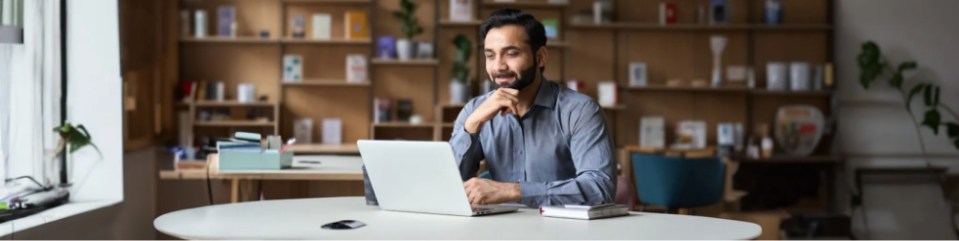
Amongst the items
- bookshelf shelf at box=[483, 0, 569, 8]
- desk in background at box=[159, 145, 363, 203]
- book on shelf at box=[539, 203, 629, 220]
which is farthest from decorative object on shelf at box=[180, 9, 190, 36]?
book on shelf at box=[539, 203, 629, 220]

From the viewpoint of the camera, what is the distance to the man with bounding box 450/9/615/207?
3.16 meters

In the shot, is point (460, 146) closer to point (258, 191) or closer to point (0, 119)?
point (0, 119)

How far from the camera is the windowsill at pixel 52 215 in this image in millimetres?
4023

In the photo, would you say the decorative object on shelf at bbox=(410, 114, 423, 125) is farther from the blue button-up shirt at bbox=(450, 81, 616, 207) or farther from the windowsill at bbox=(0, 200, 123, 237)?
the blue button-up shirt at bbox=(450, 81, 616, 207)

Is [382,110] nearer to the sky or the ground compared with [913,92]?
nearer to the ground

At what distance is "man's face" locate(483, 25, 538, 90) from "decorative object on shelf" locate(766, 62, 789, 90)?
527 cm

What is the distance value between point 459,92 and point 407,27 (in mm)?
590

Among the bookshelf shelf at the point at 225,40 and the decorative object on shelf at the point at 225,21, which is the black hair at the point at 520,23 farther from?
the decorative object on shelf at the point at 225,21

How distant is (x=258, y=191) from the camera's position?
208 inches

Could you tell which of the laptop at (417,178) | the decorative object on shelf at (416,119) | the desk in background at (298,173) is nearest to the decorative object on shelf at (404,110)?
the decorative object on shelf at (416,119)

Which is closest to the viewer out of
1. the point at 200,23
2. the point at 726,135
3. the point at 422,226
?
the point at 422,226

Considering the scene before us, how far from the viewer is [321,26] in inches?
323

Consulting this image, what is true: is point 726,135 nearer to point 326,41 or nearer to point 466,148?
point 326,41

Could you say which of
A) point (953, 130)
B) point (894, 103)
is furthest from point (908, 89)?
point (953, 130)
